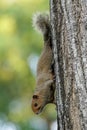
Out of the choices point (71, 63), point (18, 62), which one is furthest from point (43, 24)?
point (18, 62)

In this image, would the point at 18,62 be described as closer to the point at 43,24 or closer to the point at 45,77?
the point at 43,24

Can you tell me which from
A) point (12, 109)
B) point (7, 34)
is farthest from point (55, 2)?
point (12, 109)

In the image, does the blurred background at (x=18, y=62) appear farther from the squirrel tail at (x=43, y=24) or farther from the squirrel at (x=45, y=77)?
the squirrel at (x=45, y=77)

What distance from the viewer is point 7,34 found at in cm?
546

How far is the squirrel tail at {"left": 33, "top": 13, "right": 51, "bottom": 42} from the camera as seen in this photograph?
219 cm

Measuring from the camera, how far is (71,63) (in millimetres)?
1912

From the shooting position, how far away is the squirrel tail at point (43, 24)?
2.19 metres

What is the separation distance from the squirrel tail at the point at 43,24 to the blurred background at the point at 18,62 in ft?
7.02

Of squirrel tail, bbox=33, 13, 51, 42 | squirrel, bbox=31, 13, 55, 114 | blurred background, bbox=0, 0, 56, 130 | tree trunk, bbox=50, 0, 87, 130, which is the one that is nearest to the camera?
tree trunk, bbox=50, 0, 87, 130

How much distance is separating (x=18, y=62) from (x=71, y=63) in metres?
4.10

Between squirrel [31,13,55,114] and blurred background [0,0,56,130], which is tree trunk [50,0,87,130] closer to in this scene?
squirrel [31,13,55,114]

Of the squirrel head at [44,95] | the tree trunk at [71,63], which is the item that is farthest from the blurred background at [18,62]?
the tree trunk at [71,63]

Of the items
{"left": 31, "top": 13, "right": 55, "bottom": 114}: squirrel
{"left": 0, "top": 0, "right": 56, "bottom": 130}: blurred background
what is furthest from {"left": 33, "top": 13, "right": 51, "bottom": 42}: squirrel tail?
{"left": 0, "top": 0, "right": 56, "bottom": 130}: blurred background

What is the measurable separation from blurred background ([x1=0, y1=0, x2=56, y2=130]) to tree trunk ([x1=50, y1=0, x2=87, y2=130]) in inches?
99.6
